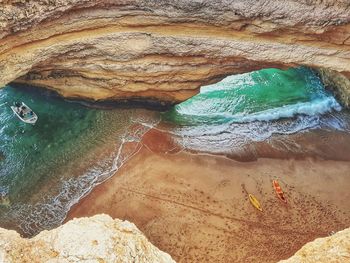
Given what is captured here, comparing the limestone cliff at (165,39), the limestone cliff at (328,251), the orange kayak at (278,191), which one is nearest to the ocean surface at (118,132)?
the orange kayak at (278,191)

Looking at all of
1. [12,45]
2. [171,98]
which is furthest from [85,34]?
[171,98]

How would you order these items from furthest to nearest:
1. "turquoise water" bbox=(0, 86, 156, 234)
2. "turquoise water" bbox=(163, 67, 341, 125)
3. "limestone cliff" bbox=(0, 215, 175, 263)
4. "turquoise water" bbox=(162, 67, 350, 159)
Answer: "turquoise water" bbox=(163, 67, 341, 125)
"turquoise water" bbox=(162, 67, 350, 159)
"turquoise water" bbox=(0, 86, 156, 234)
"limestone cliff" bbox=(0, 215, 175, 263)

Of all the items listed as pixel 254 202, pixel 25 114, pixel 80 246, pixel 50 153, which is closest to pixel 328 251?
pixel 80 246

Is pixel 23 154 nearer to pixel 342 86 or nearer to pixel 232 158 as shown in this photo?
pixel 232 158

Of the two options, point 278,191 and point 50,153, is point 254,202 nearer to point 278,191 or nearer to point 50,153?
point 278,191

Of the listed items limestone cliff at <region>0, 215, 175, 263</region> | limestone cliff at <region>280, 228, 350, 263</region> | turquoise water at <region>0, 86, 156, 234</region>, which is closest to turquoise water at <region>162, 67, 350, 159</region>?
turquoise water at <region>0, 86, 156, 234</region>

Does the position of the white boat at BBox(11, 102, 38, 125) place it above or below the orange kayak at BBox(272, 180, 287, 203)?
above

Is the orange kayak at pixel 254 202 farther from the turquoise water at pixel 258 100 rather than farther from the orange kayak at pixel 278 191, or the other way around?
the turquoise water at pixel 258 100

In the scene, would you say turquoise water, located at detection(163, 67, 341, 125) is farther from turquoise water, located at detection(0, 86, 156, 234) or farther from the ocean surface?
turquoise water, located at detection(0, 86, 156, 234)
